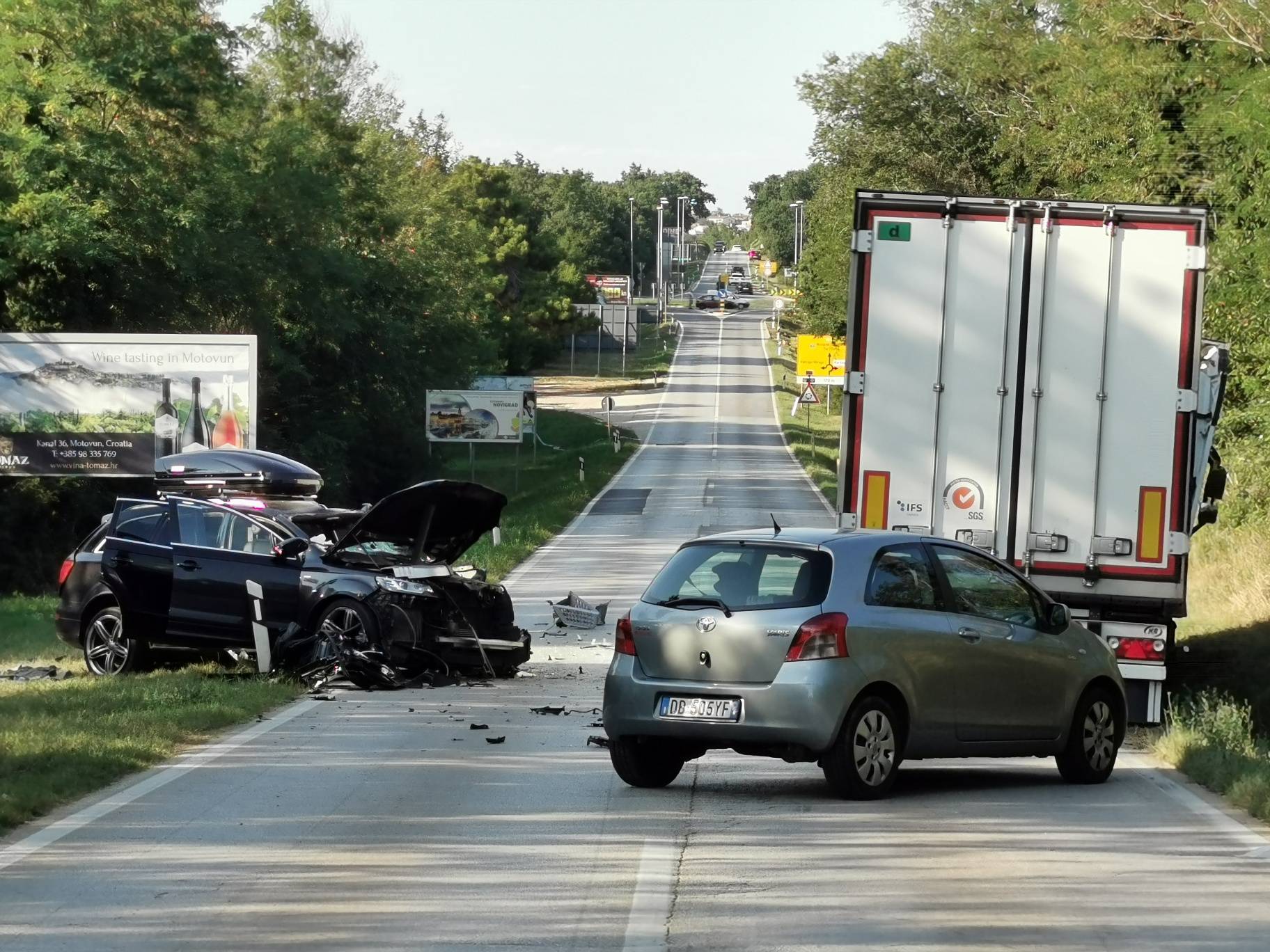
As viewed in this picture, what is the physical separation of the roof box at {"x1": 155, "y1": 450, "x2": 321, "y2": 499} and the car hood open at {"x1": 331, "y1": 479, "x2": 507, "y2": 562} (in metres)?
3.12

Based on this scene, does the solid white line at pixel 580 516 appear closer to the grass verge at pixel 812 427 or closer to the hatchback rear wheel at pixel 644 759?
the grass verge at pixel 812 427

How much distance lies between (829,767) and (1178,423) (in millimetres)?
4706

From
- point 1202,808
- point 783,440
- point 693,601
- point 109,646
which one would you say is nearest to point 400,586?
point 109,646

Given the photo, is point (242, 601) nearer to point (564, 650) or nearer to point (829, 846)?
point (564, 650)

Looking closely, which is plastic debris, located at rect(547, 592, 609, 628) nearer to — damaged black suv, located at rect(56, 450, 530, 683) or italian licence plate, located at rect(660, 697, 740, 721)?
damaged black suv, located at rect(56, 450, 530, 683)

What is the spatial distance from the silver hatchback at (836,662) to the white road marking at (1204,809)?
2.20 ft

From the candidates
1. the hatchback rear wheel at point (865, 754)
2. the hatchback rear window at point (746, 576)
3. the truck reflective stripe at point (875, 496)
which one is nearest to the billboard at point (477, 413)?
the truck reflective stripe at point (875, 496)

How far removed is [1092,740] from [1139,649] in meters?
1.91

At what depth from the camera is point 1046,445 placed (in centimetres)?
1322

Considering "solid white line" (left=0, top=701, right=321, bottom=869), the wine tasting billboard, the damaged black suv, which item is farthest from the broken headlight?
the wine tasting billboard

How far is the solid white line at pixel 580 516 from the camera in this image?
111 ft

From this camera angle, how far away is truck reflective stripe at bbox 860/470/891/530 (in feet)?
43.4

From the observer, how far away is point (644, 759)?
10.5m

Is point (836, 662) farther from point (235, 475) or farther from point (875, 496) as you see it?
point (235, 475)
